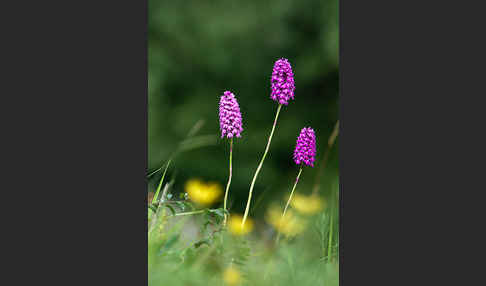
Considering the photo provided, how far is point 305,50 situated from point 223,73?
699mm

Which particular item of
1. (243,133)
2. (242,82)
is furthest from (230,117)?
(242,82)

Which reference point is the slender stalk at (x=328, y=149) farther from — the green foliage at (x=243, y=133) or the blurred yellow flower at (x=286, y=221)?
the blurred yellow flower at (x=286, y=221)

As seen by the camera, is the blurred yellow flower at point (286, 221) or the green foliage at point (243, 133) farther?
the blurred yellow flower at point (286, 221)

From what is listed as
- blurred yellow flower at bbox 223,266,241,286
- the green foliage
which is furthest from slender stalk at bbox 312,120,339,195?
blurred yellow flower at bbox 223,266,241,286

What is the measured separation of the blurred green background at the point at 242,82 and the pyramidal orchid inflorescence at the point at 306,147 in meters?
0.04

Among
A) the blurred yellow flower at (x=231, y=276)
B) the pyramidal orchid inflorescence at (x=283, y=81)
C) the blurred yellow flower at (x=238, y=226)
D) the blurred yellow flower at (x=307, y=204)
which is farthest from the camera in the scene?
the pyramidal orchid inflorescence at (x=283, y=81)

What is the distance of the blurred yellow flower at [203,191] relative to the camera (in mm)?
3916

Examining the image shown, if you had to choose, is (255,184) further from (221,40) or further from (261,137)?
(221,40)

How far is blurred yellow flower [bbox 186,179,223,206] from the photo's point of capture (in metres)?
3.92

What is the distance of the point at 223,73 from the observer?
4402 mm

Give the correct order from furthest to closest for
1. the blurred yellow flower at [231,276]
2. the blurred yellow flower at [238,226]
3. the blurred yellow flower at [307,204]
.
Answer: the blurred yellow flower at [307,204] < the blurred yellow flower at [238,226] < the blurred yellow flower at [231,276]

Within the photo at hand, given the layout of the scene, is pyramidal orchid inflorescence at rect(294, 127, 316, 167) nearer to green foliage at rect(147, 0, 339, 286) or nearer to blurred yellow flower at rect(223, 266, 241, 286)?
green foliage at rect(147, 0, 339, 286)

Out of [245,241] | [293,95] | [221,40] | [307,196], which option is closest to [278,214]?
[307,196]

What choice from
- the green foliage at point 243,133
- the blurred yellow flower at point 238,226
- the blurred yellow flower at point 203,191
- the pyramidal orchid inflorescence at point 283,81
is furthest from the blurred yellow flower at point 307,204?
the pyramidal orchid inflorescence at point 283,81
